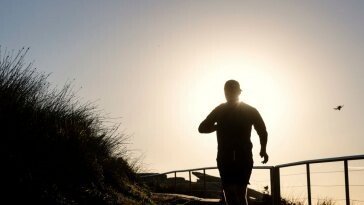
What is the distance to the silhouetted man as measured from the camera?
20.3 ft

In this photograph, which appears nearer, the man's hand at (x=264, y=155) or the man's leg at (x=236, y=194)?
the man's leg at (x=236, y=194)

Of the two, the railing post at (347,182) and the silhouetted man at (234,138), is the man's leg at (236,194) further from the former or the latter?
the railing post at (347,182)

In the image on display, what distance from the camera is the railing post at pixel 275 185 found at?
10.5 meters

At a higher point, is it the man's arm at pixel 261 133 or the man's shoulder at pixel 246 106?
the man's shoulder at pixel 246 106

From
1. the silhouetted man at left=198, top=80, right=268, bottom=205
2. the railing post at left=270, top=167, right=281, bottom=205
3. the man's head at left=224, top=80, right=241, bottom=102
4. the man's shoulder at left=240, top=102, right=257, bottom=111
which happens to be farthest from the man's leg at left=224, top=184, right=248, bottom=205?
the railing post at left=270, top=167, right=281, bottom=205

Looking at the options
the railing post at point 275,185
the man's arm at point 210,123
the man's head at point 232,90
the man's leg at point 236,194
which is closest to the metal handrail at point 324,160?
the railing post at point 275,185

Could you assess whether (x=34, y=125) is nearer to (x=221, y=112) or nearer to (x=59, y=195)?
(x=59, y=195)

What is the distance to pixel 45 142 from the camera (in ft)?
23.3

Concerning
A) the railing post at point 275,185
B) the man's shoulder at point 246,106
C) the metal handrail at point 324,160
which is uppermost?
the man's shoulder at point 246,106

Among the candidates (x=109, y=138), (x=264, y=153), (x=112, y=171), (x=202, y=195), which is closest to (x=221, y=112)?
(x=264, y=153)

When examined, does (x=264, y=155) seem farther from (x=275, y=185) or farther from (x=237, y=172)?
(x=275, y=185)

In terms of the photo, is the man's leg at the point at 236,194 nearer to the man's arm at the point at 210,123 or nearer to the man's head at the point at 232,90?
the man's arm at the point at 210,123

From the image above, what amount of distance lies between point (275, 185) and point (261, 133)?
4.27 meters

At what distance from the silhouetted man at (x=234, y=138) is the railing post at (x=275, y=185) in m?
4.03
